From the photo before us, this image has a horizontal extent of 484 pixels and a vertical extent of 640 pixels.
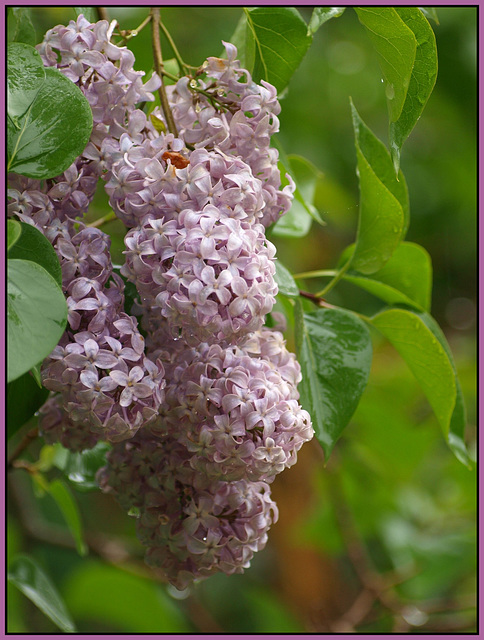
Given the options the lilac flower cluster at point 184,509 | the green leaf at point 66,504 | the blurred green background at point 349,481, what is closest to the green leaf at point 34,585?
the green leaf at point 66,504

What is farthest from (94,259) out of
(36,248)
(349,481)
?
(349,481)

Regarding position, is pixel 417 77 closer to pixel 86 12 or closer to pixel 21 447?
pixel 86 12

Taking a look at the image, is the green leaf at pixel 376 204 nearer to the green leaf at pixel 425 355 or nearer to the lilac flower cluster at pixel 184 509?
the green leaf at pixel 425 355

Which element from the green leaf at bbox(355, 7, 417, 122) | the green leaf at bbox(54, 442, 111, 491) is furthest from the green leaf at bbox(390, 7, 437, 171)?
the green leaf at bbox(54, 442, 111, 491)

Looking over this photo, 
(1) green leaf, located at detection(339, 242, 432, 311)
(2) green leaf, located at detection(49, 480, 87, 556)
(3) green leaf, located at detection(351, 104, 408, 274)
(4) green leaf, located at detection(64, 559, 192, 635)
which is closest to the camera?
(3) green leaf, located at detection(351, 104, 408, 274)

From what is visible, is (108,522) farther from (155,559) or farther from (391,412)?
(155,559)

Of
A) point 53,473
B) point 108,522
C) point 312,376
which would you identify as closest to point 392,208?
point 312,376

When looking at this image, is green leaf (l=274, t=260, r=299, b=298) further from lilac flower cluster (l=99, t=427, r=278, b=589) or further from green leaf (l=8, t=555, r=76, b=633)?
green leaf (l=8, t=555, r=76, b=633)
